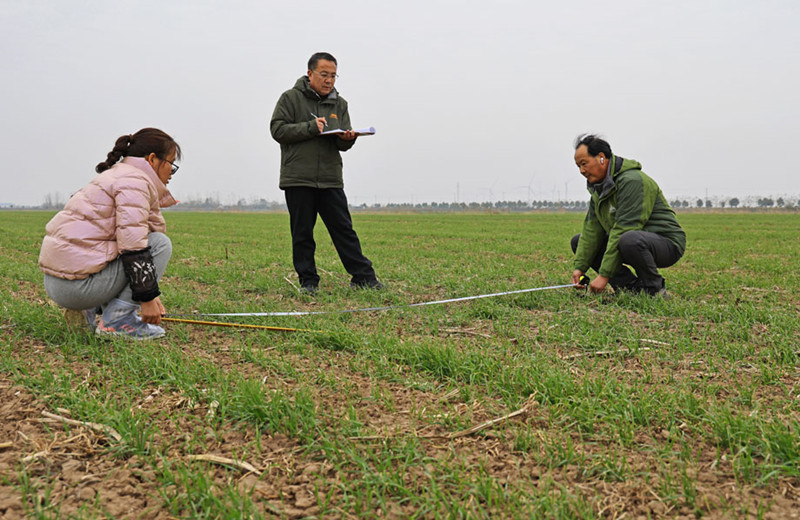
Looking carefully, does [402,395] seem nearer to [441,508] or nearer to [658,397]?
[441,508]

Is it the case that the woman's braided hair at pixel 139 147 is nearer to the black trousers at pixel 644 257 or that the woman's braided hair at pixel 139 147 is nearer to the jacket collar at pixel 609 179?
the jacket collar at pixel 609 179

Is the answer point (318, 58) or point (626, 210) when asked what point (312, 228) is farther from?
point (626, 210)

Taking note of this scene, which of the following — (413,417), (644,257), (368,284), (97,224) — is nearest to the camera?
(413,417)

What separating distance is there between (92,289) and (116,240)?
0.32 meters

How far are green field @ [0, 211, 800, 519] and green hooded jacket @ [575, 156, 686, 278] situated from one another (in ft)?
2.56

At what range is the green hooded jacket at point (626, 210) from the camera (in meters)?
4.73

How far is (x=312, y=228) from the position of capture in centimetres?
550

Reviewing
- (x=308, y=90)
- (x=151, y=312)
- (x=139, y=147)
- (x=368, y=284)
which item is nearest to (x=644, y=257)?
(x=368, y=284)

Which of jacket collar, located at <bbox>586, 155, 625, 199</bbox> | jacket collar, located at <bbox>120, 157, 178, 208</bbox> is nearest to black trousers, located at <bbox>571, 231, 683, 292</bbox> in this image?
jacket collar, located at <bbox>586, 155, 625, 199</bbox>

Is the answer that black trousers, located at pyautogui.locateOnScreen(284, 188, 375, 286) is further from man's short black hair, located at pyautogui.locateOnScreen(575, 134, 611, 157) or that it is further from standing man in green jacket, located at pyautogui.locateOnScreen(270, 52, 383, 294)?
man's short black hair, located at pyautogui.locateOnScreen(575, 134, 611, 157)

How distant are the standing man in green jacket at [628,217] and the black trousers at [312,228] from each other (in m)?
2.18

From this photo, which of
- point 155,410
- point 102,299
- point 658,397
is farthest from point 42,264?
point 658,397

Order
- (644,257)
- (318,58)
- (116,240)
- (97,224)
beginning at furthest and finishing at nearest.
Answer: (318,58) < (644,257) < (116,240) < (97,224)

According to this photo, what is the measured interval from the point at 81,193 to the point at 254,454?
2126 mm
